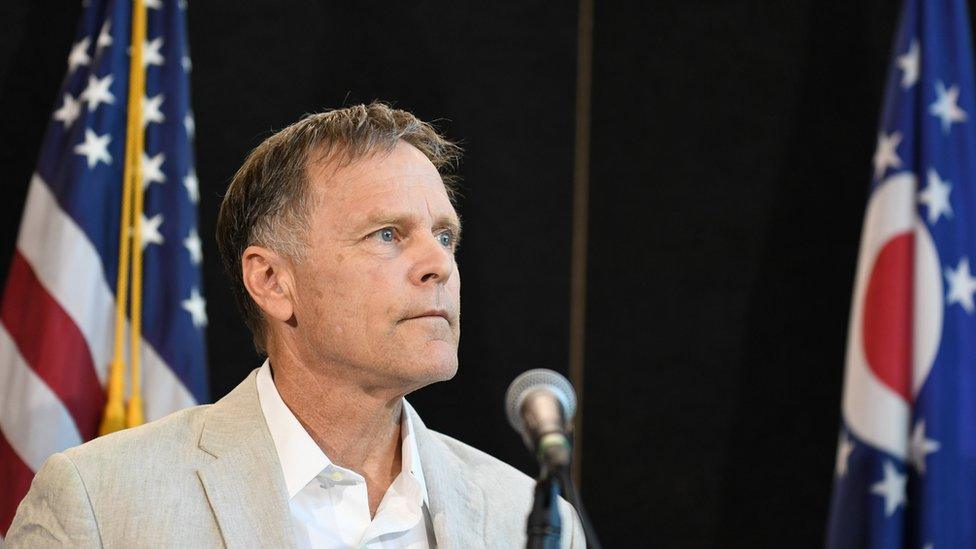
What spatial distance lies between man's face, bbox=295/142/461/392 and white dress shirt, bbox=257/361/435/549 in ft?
0.48

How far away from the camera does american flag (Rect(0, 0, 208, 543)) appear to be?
10.6ft

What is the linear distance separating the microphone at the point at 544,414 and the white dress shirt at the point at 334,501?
0.65 m

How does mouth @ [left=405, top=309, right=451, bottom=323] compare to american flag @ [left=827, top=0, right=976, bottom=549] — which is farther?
american flag @ [left=827, top=0, right=976, bottom=549]

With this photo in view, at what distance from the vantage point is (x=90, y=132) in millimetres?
3377

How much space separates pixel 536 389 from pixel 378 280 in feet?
2.09

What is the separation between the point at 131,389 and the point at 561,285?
1.71m

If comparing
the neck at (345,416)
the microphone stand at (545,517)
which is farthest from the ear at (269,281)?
the microphone stand at (545,517)

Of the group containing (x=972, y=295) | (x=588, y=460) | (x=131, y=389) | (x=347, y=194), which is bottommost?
(x=588, y=460)

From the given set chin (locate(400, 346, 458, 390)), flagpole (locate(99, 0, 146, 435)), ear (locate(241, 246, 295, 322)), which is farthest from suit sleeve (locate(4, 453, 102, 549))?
flagpole (locate(99, 0, 146, 435))

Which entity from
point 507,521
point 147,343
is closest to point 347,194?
point 507,521

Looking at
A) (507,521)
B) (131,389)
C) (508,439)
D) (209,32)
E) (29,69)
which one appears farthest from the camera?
(508,439)

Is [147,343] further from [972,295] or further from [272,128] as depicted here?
[972,295]

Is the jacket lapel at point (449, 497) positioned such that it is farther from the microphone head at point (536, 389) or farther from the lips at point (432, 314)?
the microphone head at point (536, 389)

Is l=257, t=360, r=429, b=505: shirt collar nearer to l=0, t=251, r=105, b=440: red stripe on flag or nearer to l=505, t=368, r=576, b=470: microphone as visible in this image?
l=505, t=368, r=576, b=470: microphone
